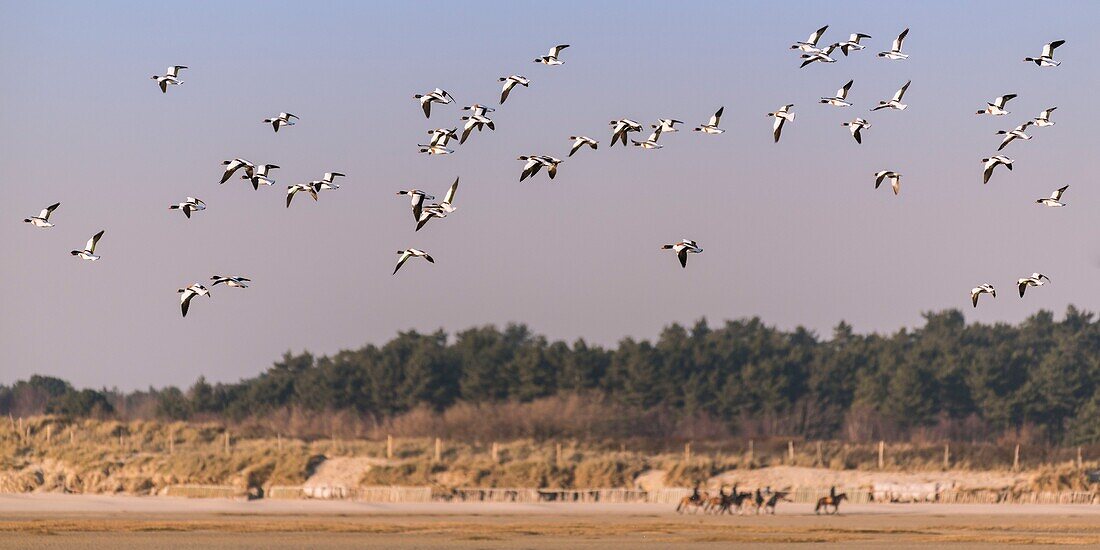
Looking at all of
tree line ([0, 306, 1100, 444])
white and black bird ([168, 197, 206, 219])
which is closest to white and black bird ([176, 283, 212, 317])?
white and black bird ([168, 197, 206, 219])

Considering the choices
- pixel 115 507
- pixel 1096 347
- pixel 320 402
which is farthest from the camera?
pixel 1096 347

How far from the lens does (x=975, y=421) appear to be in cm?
10356

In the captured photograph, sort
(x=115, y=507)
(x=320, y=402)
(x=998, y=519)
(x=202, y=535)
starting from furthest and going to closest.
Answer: (x=320, y=402) → (x=115, y=507) → (x=998, y=519) → (x=202, y=535)

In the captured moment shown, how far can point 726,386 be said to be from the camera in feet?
348

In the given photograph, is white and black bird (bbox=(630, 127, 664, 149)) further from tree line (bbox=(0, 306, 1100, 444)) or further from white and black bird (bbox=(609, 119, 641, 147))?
tree line (bbox=(0, 306, 1100, 444))

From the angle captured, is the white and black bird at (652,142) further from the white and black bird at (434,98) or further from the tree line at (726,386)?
the tree line at (726,386)

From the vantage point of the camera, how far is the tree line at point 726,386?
10306 centimetres

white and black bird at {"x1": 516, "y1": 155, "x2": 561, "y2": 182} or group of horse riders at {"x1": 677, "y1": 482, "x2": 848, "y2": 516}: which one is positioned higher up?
white and black bird at {"x1": 516, "y1": 155, "x2": 561, "y2": 182}

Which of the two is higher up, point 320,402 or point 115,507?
point 320,402

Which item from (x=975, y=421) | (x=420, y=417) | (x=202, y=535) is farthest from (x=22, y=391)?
(x=202, y=535)

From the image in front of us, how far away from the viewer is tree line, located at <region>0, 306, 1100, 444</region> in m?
103

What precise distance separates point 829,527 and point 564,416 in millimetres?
38852

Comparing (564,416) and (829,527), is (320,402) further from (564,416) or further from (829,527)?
(829,527)

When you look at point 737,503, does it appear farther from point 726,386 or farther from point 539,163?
point 726,386
